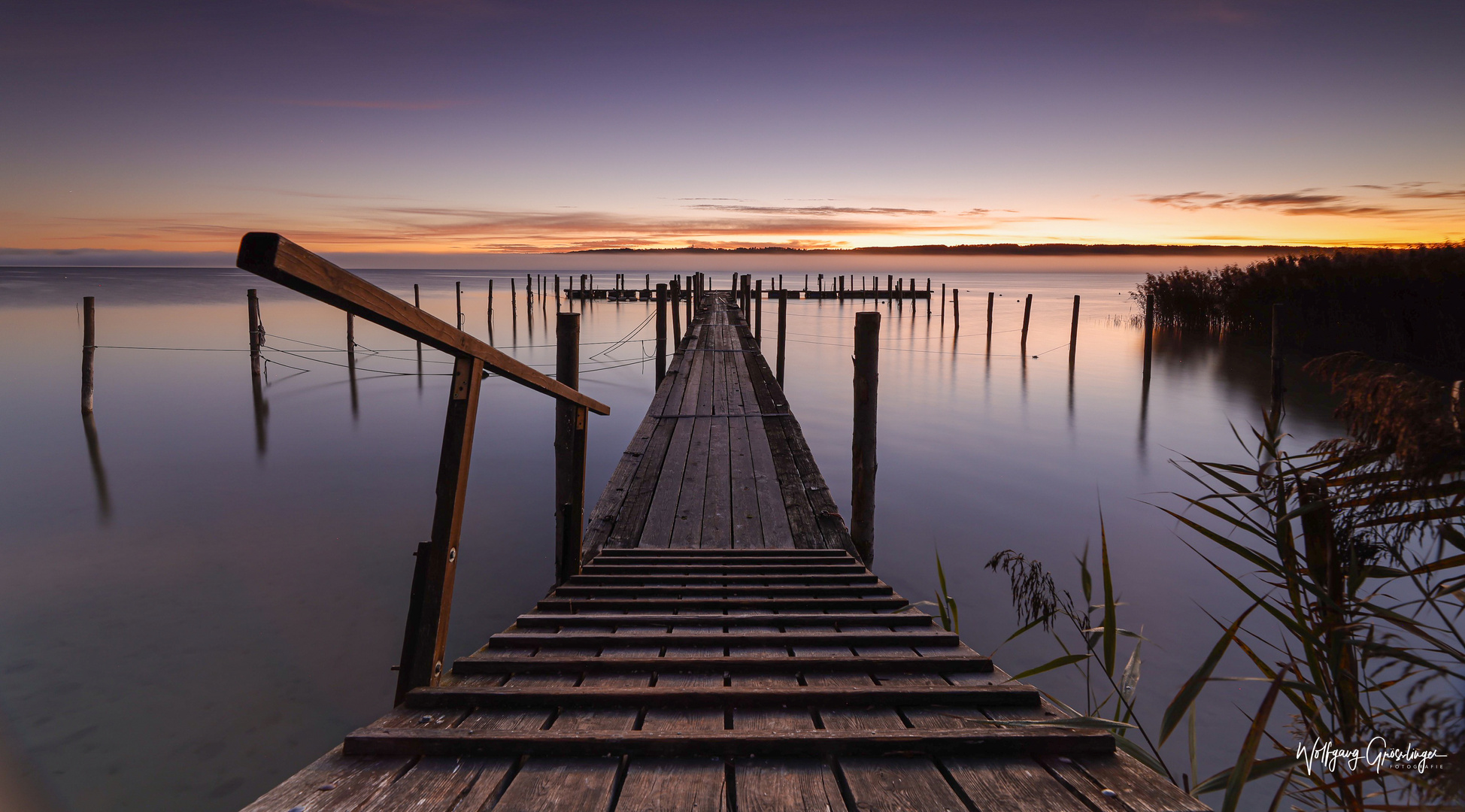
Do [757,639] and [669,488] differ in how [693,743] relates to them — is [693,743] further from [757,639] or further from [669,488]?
[669,488]

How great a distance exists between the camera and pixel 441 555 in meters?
2.23

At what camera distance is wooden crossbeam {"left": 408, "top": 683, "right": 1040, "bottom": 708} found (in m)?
2.05

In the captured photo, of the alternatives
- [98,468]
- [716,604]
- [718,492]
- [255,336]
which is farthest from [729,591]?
[255,336]

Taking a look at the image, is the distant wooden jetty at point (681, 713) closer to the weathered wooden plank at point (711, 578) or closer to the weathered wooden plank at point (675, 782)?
the weathered wooden plank at point (675, 782)

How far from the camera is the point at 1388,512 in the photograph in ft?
5.87

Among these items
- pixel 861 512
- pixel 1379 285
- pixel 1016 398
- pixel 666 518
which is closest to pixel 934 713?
pixel 666 518

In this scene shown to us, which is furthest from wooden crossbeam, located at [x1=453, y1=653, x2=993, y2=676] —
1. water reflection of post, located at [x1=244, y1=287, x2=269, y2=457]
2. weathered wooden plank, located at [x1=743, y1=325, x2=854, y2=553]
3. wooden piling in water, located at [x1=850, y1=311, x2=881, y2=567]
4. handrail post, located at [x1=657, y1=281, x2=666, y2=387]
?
water reflection of post, located at [x1=244, y1=287, x2=269, y2=457]

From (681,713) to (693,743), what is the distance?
251mm

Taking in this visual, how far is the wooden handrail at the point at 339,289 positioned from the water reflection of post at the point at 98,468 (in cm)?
950

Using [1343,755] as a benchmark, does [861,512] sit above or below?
below

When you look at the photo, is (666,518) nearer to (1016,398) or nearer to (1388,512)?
(1388,512)

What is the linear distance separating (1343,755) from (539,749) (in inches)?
78.1

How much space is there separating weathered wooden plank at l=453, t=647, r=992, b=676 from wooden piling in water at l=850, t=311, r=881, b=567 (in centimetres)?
340

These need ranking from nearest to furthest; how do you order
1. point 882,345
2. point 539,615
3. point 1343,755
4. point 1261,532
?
1. point 1343,755
2. point 1261,532
3. point 539,615
4. point 882,345
